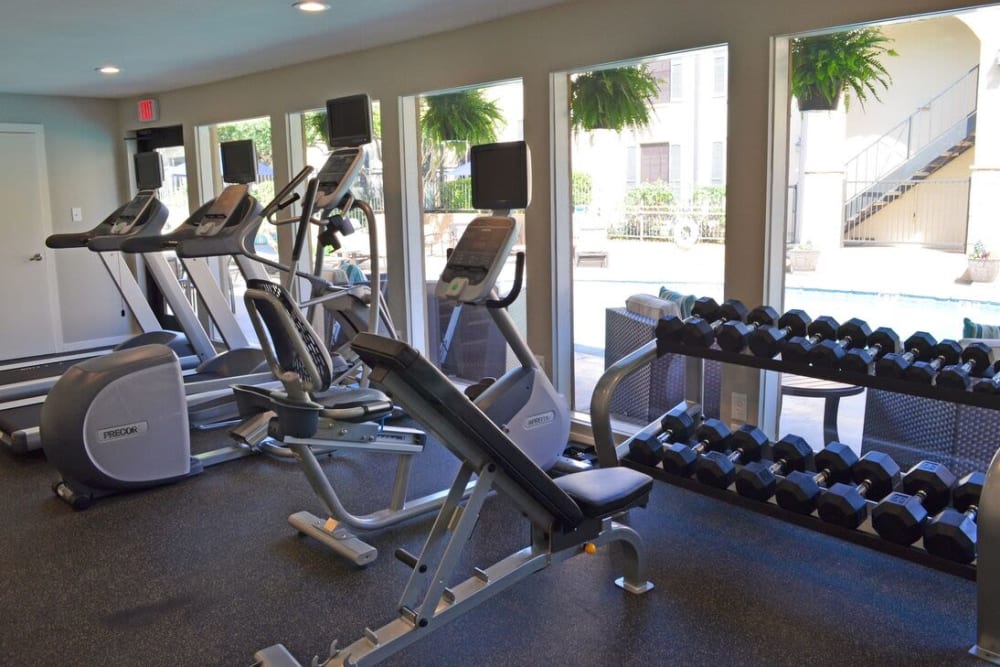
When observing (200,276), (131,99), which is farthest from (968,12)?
(131,99)

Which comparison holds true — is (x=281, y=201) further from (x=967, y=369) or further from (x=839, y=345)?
(x=967, y=369)

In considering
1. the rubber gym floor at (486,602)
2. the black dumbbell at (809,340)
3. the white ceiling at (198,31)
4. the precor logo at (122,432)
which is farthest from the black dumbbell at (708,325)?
the precor logo at (122,432)

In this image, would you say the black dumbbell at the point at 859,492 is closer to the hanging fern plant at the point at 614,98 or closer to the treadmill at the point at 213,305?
the hanging fern plant at the point at 614,98

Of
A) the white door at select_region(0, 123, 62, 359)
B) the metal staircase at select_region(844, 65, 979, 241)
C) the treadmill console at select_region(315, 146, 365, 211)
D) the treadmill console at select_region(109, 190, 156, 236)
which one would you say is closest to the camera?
the metal staircase at select_region(844, 65, 979, 241)

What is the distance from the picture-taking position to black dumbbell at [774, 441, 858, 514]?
2764 millimetres

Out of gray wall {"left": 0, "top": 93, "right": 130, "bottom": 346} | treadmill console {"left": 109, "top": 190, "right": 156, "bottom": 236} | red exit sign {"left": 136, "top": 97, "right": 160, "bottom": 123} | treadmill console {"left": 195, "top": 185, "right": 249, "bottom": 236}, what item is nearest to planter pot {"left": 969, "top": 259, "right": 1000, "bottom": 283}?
treadmill console {"left": 195, "top": 185, "right": 249, "bottom": 236}

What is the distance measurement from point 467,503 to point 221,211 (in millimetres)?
2465

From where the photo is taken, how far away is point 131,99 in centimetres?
739

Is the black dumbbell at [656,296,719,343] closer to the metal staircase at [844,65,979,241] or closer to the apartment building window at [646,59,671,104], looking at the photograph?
the metal staircase at [844,65,979,241]

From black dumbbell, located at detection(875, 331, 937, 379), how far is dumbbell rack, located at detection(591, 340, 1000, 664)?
0.03 metres

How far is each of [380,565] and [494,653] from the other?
729 mm

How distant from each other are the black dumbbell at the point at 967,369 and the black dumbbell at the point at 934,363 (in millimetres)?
21

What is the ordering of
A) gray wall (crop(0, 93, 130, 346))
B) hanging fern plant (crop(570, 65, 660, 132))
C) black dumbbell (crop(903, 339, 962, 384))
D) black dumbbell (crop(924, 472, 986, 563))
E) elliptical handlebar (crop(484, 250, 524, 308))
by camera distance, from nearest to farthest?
black dumbbell (crop(924, 472, 986, 563)) < black dumbbell (crop(903, 339, 962, 384)) < elliptical handlebar (crop(484, 250, 524, 308)) < hanging fern plant (crop(570, 65, 660, 132)) < gray wall (crop(0, 93, 130, 346))

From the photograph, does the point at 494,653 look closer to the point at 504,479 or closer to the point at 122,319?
the point at 504,479
